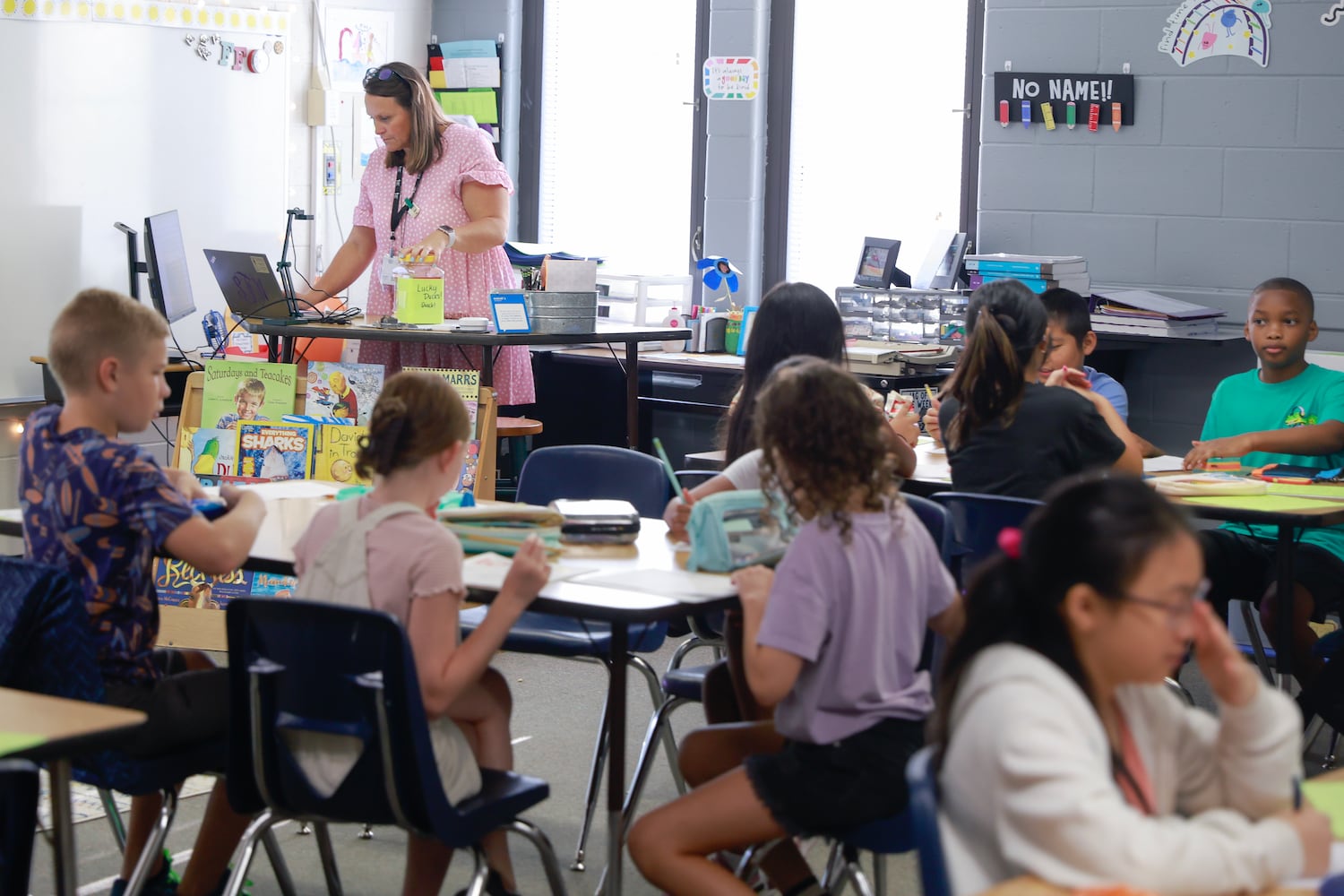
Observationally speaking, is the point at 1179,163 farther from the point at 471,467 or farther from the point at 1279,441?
the point at 471,467

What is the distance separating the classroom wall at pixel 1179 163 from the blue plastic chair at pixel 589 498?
7.98 feet

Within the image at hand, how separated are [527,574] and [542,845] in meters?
0.39

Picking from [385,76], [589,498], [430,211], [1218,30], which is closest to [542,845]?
[589,498]

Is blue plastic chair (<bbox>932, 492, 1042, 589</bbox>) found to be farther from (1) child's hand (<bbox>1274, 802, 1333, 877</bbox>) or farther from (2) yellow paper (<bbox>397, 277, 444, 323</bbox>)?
(2) yellow paper (<bbox>397, 277, 444, 323</bbox>)

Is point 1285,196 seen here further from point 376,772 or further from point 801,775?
point 376,772

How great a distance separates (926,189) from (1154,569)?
457 cm

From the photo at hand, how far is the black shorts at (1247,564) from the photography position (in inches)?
136

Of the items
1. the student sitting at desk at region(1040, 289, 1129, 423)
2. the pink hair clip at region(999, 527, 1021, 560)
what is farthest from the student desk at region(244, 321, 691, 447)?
the pink hair clip at region(999, 527, 1021, 560)

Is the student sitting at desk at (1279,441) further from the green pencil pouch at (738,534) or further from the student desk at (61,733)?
the student desk at (61,733)

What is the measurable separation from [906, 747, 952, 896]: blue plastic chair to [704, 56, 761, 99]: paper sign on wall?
16.2ft

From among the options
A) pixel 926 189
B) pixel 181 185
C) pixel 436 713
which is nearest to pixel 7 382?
pixel 181 185

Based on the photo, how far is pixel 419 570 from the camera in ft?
6.84

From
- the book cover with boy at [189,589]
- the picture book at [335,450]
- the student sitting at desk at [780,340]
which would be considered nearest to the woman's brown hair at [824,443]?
the student sitting at desk at [780,340]

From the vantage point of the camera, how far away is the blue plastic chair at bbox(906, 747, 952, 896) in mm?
1339
